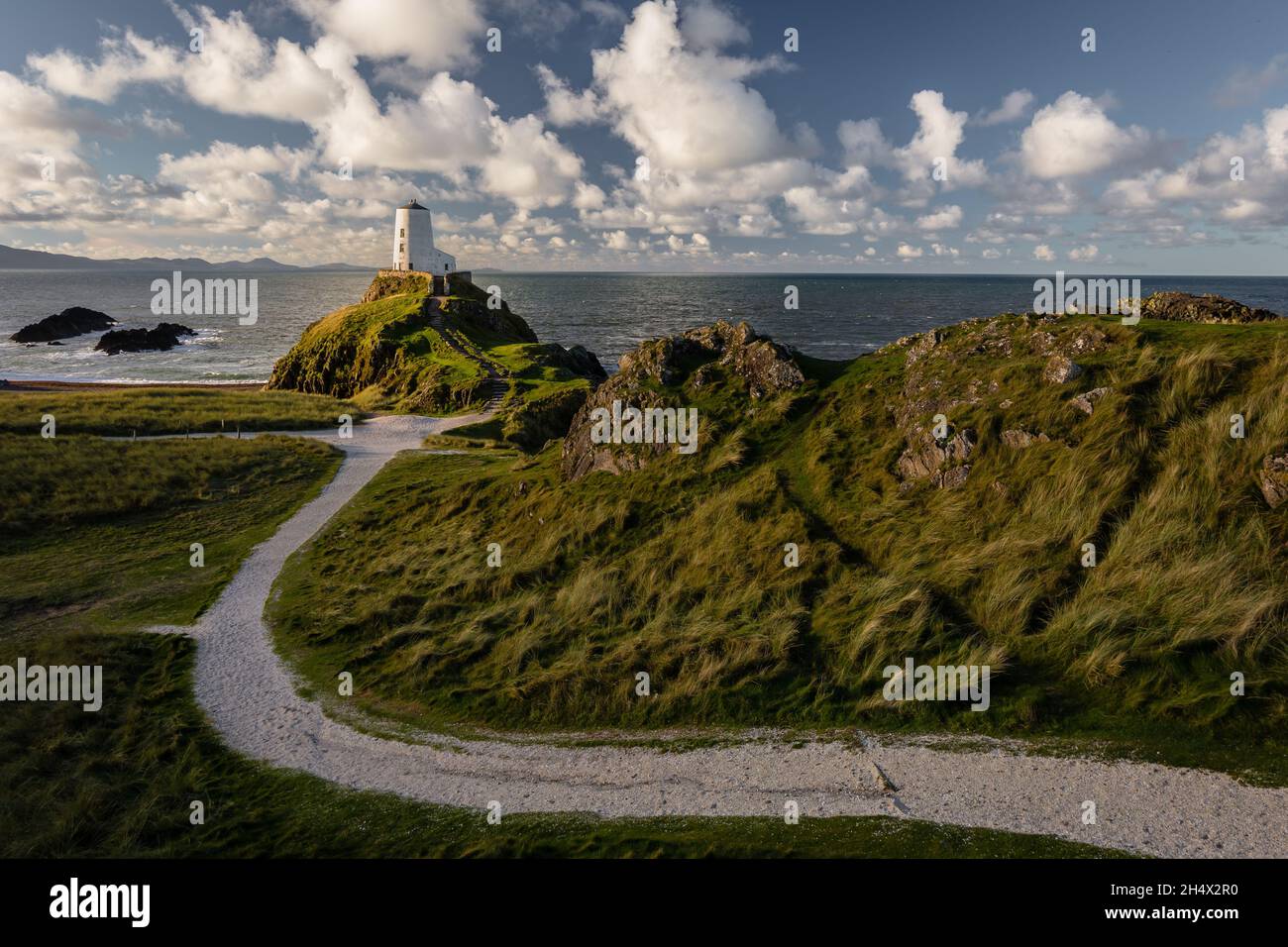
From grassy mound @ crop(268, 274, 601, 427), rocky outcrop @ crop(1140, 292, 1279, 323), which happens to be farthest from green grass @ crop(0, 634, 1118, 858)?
grassy mound @ crop(268, 274, 601, 427)

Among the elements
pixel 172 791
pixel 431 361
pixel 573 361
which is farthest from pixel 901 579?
pixel 431 361

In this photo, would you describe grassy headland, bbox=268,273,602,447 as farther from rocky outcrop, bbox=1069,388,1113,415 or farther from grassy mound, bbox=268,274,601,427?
rocky outcrop, bbox=1069,388,1113,415

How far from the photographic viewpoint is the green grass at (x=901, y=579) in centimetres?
1212

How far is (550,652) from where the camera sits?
643 inches

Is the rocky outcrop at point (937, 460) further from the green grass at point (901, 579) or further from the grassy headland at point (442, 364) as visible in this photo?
the grassy headland at point (442, 364)

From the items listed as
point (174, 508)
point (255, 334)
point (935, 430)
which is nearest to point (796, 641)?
point (935, 430)

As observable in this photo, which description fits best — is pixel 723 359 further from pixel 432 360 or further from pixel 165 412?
pixel 165 412

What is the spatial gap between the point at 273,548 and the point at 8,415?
38.3 meters

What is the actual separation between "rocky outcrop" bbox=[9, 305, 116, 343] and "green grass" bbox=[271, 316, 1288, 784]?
149673mm

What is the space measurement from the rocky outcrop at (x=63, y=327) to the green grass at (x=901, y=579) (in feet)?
491

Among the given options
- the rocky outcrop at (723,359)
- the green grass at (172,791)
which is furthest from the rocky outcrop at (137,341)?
the rocky outcrop at (723,359)

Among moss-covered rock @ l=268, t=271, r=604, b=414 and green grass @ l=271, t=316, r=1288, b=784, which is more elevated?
moss-covered rock @ l=268, t=271, r=604, b=414

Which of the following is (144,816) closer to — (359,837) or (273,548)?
(359,837)

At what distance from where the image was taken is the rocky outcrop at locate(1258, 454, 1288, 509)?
13664mm
